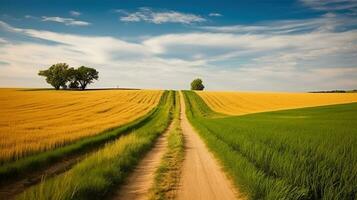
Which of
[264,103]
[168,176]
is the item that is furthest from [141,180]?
[264,103]

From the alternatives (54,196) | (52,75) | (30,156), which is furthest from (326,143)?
(52,75)

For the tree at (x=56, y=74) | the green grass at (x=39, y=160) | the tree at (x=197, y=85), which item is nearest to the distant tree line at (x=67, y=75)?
Answer: the tree at (x=56, y=74)

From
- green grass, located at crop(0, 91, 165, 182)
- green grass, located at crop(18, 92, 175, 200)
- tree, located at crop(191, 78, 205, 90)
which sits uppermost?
tree, located at crop(191, 78, 205, 90)

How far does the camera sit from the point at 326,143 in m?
12.0

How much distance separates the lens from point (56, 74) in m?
109

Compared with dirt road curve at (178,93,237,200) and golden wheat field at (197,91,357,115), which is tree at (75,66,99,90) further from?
dirt road curve at (178,93,237,200)

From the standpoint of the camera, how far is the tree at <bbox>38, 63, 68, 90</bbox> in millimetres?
108762

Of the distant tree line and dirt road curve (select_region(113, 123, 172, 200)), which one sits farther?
the distant tree line

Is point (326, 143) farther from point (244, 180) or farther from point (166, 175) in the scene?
point (166, 175)

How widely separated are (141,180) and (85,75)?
11225cm

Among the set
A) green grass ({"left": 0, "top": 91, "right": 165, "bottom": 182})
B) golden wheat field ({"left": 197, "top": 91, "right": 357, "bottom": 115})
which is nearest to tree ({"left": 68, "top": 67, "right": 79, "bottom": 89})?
golden wheat field ({"left": 197, "top": 91, "right": 357, "bottom": 115})

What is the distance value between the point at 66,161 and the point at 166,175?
5.47 meters

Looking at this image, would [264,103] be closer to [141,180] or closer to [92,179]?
[141,180]

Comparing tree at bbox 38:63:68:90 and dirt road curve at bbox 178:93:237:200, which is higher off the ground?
tree at bbox 38:63:68:90
